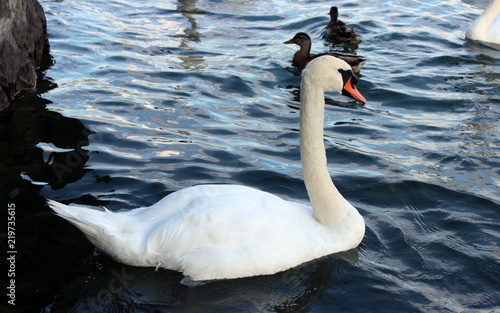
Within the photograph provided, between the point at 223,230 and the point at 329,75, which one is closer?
the point at 223,230

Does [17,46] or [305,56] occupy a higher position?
[17,46]

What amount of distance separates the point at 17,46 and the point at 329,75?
15.0 feet

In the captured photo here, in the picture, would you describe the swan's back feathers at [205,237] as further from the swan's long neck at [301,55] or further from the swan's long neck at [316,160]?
the swan's long neck at [301,55]

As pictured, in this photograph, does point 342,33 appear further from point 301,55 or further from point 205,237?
point 205,237

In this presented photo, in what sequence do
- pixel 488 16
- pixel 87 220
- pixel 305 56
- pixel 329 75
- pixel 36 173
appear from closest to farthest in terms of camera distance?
pixel 87 220, pixel 329 75, pixel 36 173, pixel 305 56, pixel 488 16

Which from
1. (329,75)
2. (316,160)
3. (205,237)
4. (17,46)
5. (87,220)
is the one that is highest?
(329,75)

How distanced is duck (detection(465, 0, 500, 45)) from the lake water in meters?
0.30

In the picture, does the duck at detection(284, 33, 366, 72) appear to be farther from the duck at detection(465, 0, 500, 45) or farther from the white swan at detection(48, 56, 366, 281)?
the white swan at detection(48, 56, 366, 281)

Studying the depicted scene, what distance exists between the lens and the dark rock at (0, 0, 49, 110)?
7.74 meters

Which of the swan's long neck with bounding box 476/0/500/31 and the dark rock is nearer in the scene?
the dark rock

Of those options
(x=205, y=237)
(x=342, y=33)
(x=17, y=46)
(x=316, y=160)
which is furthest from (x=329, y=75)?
(x=342, y=33)

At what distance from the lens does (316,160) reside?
5.32 m

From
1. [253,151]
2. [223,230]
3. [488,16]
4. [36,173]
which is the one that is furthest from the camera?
[488,16]

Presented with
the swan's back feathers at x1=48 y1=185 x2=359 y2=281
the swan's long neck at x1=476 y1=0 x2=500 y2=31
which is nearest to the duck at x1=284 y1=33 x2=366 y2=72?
the swan's long neck at x1=476 y1=0 x2=500 y2=31
